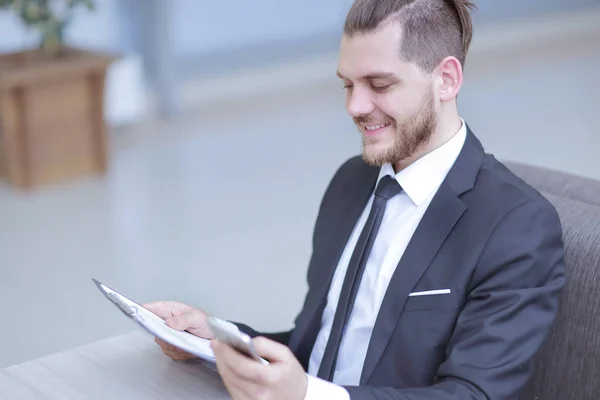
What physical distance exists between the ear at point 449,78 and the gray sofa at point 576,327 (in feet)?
0.89

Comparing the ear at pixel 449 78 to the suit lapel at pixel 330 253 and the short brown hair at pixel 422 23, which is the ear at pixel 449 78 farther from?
the suit lapel at pixel 330 253

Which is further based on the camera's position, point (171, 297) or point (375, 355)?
point (171, 297)

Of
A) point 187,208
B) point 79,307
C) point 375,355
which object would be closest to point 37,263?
point 79,307

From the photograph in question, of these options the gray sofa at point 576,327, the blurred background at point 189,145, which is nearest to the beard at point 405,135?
the gray sofa at point 576,327

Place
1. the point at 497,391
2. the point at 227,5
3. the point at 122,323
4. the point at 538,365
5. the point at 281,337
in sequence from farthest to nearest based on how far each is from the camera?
the point at 227,5
the point at 122,323
the point at 281,337
the point at 538,365
the point at 497,391

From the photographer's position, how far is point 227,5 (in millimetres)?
5520

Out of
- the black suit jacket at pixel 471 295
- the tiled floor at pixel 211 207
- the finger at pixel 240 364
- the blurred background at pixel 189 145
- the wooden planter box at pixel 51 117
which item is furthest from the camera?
the wooden planter box at pixel 51 117

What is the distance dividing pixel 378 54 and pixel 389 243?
29 cm

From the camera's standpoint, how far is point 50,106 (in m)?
4.12

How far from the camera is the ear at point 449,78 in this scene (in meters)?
1.50

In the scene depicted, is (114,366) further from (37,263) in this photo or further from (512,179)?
(37,263)

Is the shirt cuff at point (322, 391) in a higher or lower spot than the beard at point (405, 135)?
lower

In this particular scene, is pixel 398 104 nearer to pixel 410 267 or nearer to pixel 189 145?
pixel 410 267

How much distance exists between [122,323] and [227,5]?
286 cm
